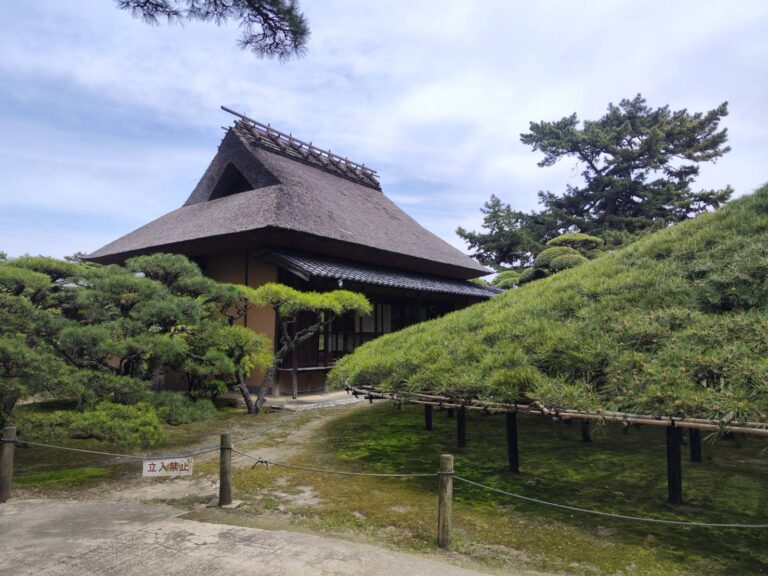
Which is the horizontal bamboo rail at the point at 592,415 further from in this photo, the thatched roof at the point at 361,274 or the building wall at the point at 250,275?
the building wall at the point at 250,275

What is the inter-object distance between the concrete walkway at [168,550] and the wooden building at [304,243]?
6608 mm

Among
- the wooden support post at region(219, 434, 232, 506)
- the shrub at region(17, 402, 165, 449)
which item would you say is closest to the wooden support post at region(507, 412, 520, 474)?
the wooden support post at region(219, 434, 232, 506)

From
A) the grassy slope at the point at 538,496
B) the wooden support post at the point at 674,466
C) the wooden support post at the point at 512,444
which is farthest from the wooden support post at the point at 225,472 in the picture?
the wooden support post at the point at 674,466

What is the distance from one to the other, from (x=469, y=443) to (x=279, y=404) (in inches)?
172

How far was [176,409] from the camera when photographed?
609 cm

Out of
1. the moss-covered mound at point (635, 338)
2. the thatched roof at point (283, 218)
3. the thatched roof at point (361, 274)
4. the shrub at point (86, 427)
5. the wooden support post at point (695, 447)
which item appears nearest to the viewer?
the moss-covered mound at point (635, 338)

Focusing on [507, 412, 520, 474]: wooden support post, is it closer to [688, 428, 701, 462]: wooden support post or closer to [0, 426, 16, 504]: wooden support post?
[688, 428, 701, 462]: wooden support post

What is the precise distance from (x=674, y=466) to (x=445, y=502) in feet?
8.06

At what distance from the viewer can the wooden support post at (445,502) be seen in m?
3.48

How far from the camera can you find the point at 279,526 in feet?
12.9

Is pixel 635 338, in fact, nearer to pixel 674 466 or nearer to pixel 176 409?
pixel 674 466

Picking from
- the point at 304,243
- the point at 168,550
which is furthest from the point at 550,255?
the point at 168,550

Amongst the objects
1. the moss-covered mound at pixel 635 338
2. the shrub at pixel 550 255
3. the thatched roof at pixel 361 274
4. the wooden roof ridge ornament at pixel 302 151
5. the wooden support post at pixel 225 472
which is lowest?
the wooden support post at pixel 225 472

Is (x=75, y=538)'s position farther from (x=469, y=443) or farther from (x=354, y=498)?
(x=469, y=443)
